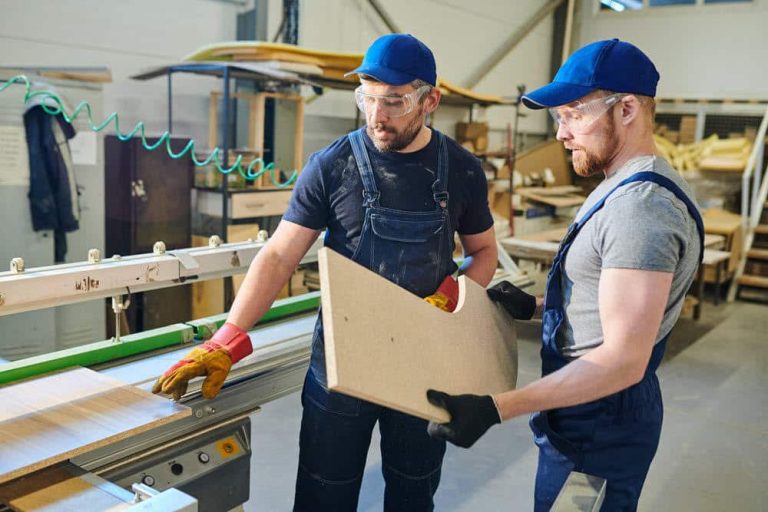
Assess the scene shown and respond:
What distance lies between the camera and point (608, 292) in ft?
3.83

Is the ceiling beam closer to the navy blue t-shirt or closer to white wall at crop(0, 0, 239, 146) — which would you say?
white wall at crop(0, 0, 239, 146)

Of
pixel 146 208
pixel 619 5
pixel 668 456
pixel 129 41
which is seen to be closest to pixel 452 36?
pixel 619 5

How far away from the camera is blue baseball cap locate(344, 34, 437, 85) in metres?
1.61

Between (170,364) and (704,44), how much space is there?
9.02 meters

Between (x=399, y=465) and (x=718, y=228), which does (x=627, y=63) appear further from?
(x=718, y=228)

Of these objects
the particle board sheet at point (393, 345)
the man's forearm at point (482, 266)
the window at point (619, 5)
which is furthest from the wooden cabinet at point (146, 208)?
the window at point (619, 5)

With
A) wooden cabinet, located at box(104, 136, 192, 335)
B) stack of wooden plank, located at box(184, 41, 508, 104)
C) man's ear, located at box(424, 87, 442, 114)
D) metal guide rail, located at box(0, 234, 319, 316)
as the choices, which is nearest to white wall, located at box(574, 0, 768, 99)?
stack of wooden plank, located at box(184, 41, 508, 104)

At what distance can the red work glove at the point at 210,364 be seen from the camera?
4.91 feet

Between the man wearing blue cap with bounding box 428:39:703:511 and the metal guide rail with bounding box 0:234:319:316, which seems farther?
the metal guide rail with bounding box 0:234:319:316

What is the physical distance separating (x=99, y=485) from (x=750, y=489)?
112 inches

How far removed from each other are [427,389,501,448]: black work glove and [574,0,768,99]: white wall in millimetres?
8577

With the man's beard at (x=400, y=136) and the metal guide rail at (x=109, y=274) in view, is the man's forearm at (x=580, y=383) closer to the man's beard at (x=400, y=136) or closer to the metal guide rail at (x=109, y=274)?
the man's beard at (x=400, y=136)

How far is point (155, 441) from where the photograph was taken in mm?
1607

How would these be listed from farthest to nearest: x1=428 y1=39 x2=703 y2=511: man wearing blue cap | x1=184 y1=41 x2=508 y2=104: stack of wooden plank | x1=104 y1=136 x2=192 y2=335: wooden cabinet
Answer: x1=184 y1=41 x2=508 y2=104: stack of wooden plank, x1=104 y1=136 x2=192 y2=335: wooden cabinet, x1=428 y1=39 x2=703 y2=511: man wearing blue cap
